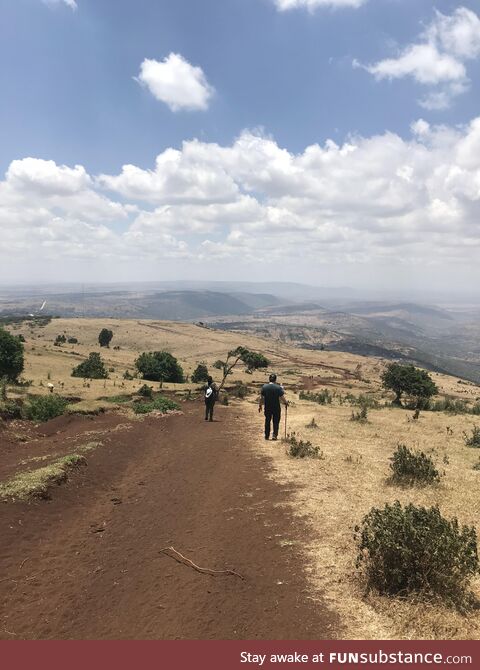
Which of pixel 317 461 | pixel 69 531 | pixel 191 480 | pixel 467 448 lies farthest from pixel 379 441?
pixel 69 531

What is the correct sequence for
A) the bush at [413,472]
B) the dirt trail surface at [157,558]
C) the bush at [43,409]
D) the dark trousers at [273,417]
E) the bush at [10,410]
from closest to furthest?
the dirt trail surface at [157,558] < the bush at [413,472] < the dark trousers at [273,417] < the bush at [10,410] < the bush at [43,409]

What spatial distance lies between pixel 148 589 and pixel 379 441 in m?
12.4

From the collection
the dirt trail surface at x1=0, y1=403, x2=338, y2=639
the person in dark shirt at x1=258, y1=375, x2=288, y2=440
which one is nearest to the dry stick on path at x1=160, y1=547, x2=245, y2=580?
the dirt trail surface at x1=0, y1=403, x2=338, y2=639

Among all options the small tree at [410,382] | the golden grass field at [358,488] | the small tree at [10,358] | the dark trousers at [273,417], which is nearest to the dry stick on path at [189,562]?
the golden grass field at [358,488]

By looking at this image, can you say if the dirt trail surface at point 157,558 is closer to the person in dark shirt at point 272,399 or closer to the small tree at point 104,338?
the person in dark shirt at point 272,399

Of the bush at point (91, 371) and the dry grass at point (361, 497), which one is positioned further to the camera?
the bush at point (91, 371)

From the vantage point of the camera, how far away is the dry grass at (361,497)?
17.7 feet

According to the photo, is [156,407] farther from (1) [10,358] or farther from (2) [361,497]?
(2) [361,497]

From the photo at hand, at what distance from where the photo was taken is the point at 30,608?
6.10 meters

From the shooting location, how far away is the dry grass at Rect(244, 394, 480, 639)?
212 inches

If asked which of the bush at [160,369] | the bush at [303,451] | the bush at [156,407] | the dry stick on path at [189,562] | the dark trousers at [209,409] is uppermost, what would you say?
the dry stick on path at [189,562]

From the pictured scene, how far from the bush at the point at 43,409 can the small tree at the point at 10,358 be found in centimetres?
1194

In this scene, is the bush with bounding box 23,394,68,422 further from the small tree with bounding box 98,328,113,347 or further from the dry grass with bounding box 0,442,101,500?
the small tree with bounding box 98,328,113,347

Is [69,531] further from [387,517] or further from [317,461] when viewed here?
[317,461]
